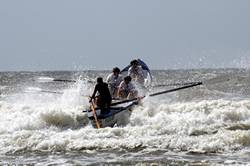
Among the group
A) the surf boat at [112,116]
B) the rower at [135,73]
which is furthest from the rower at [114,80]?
the surf boat at [112,116]

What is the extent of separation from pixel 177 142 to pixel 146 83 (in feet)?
28.8

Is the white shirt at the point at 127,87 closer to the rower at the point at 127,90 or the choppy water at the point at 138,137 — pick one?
the rower at the point at 127,90

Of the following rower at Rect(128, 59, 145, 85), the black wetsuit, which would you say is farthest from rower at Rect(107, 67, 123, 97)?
the black wetsuit

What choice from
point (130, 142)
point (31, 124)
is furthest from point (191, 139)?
point (31, 124)

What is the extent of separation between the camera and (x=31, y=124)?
14.7 metres

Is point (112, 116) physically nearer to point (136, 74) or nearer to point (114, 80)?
point (114, 80)

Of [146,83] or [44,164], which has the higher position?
[146,83]

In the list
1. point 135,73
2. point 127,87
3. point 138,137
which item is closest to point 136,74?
point 135,73

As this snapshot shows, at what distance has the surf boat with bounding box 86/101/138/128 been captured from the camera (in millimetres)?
13711

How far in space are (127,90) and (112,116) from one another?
2.81 m

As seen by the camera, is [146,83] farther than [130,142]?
Yes

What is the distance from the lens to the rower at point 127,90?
16.8 m

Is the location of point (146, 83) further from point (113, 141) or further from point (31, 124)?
point (113, 141)

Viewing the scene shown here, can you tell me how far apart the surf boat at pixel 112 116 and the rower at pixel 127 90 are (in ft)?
4.69
